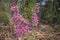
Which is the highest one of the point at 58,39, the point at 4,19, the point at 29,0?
the point at 29,0

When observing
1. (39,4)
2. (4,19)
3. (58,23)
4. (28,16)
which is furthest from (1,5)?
(58,23)

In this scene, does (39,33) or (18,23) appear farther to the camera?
(39,33)

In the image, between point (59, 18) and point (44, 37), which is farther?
point (59, 18)

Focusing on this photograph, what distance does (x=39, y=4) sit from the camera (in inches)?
253

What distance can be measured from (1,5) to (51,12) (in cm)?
136

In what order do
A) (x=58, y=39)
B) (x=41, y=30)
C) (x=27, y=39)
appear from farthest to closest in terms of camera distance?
(x=41, y=30) < (x=58, y=39) < (x=27, y=39)

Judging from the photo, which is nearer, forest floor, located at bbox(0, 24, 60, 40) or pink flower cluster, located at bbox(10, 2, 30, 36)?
pink flower cluster, located at bbox(10, 2, 30, 36)

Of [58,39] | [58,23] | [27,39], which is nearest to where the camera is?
[27,39]

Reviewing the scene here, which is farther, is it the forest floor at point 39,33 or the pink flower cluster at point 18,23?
the forest floor at point 39,33

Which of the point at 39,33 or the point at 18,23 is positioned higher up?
the point at 18,23

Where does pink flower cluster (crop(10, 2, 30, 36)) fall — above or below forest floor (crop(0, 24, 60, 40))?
above

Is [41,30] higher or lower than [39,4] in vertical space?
lower

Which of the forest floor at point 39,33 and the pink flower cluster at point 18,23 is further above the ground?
the pink flower cluster at point 18,23

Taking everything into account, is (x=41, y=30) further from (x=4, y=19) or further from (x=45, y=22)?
(x=4, y=19)
